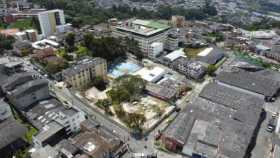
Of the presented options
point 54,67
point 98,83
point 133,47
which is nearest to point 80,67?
point 98,83

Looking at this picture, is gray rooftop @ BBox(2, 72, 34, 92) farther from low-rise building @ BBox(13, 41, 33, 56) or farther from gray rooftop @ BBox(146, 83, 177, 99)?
gray rooftop @ BBox(146, 83, 177, 99)

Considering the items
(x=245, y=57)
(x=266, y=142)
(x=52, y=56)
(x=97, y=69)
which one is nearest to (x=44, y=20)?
(x=52, y=56)

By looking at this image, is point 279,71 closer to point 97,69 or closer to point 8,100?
point 97,69

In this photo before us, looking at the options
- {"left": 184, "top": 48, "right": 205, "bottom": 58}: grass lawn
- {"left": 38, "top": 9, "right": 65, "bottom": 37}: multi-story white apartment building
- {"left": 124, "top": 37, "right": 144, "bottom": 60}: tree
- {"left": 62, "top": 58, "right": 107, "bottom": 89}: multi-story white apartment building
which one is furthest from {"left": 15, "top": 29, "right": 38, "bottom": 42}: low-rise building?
{"left": 184, "top": 48, "right": 205, "bottom": 58}: grass lawn

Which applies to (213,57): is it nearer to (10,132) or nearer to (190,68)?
(190,68)

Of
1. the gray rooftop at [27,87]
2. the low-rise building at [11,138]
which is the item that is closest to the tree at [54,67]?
the gray rooftop at [27,87]

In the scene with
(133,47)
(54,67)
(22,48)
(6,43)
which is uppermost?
(6,43)
